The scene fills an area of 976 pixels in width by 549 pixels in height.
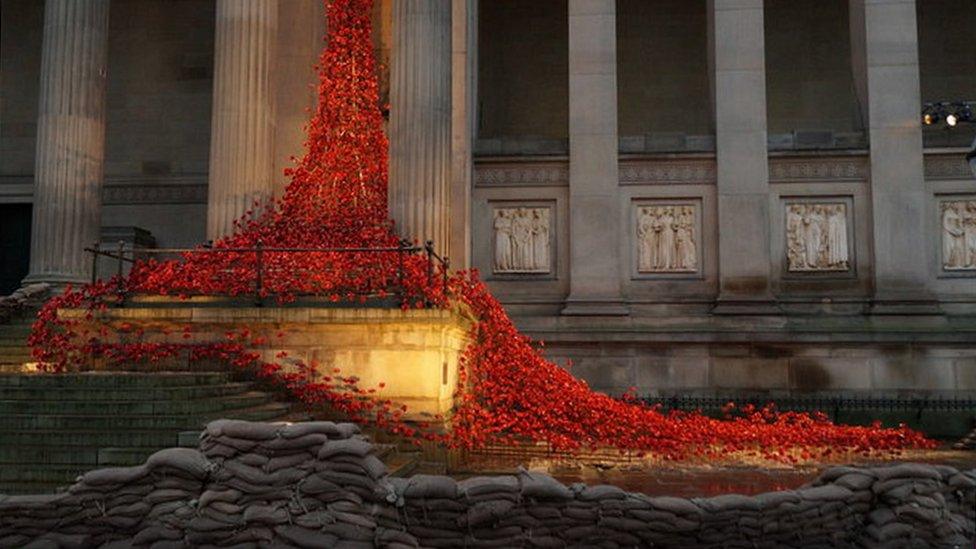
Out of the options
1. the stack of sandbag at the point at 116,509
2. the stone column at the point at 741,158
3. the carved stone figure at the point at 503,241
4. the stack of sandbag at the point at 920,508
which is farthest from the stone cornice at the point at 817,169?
the stack of sandbag at the point at 116,509

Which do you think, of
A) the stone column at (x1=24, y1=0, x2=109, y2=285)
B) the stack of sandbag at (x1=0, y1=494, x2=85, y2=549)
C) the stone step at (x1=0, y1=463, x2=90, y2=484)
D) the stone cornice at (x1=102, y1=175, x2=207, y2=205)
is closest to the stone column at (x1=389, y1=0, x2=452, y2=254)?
the stone column at (x1=24, y1=0, x2=109, y2=285)

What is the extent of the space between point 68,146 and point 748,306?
14.2 meters

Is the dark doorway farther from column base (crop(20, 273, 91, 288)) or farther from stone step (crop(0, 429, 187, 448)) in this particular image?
stone step (crop(0, 429, 187, 448))

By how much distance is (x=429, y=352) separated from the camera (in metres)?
11.9

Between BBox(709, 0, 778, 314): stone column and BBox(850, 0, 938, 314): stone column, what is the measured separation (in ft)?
7.23

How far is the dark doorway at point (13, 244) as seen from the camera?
899 inches

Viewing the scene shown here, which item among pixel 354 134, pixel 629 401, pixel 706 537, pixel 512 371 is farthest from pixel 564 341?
pixel 706 537

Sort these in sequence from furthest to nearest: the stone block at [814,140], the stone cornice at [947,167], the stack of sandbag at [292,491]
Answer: the stone block at [814,140] < the stone cornice at [947,167] < the stack of sandbag at [292,491]

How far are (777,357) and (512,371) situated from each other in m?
6.18

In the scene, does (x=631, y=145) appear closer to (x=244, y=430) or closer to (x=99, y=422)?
(x=99, y=422)

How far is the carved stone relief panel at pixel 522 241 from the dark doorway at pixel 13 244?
42.0 feet

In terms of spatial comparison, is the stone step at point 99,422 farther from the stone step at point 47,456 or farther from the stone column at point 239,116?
the stone column at point 239,116

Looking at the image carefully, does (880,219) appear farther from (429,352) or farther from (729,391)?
(429,352)

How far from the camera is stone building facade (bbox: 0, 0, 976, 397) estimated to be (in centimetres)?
1616
